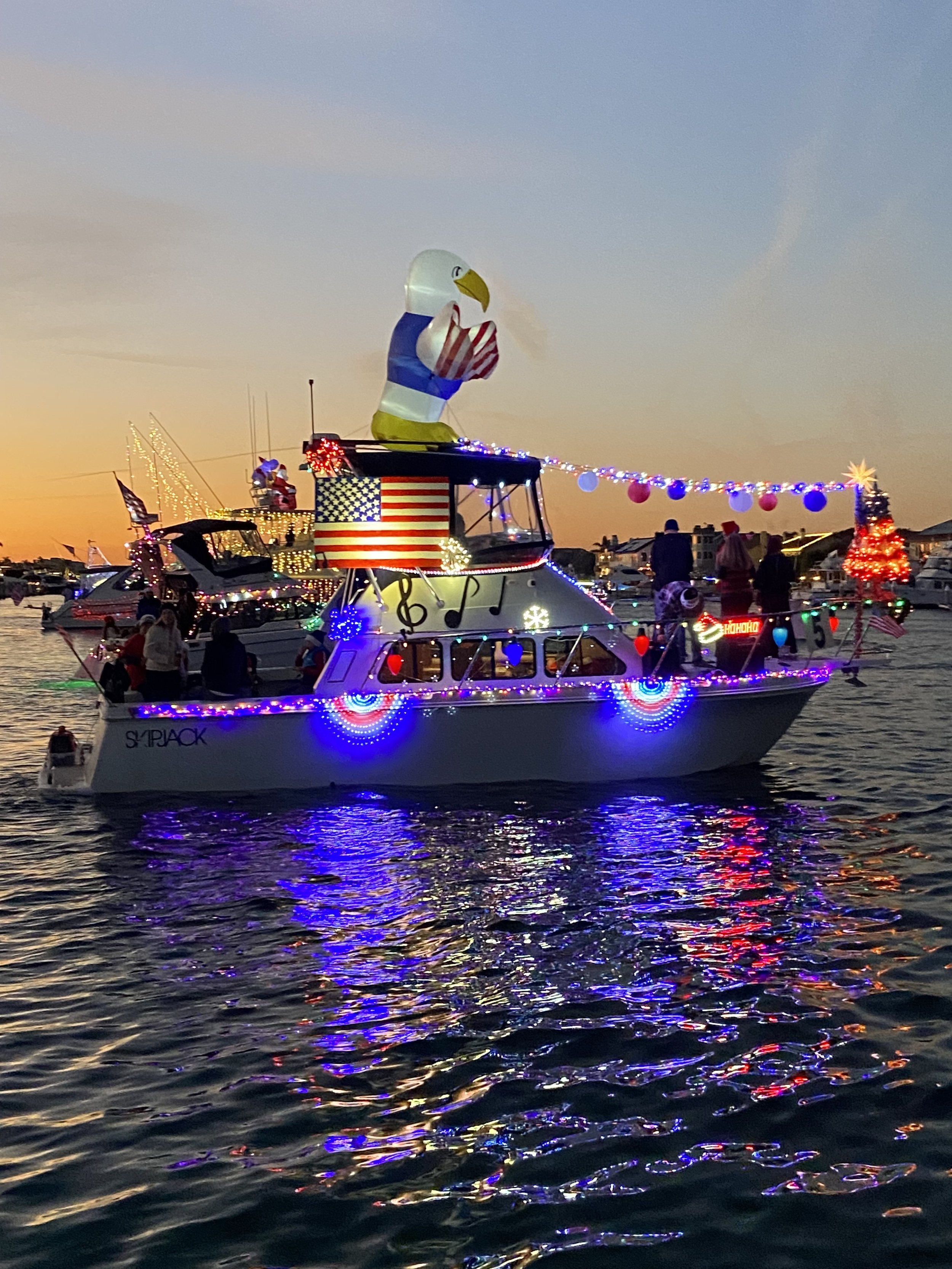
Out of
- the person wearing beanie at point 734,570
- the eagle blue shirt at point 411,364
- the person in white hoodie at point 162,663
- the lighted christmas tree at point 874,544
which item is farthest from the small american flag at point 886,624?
the person in white hoodie at point 162,663

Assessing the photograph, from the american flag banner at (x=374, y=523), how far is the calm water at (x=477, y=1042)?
3333 millimetres

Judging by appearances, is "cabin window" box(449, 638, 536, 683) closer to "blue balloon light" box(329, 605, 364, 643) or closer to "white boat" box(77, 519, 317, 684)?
"blue balloon light" box(329, 605, 364, 643)

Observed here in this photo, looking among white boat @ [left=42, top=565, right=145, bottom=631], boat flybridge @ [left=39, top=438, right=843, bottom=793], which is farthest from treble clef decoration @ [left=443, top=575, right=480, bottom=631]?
white boat @ [left=42, top=565, right=145, bottom=631]

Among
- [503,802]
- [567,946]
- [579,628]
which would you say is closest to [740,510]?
[579,628]

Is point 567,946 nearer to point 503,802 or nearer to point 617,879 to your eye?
point 617,879

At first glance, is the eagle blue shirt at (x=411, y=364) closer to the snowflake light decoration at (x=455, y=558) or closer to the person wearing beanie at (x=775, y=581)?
the snowflake light decoration at (x=455, y=558)

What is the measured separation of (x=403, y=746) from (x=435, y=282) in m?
6.41

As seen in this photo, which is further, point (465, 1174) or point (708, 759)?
point (708, 759)

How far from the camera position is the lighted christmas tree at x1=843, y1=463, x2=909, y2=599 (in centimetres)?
1402

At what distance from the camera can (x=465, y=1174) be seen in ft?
17.4

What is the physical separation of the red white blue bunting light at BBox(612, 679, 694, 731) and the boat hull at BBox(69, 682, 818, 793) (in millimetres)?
72

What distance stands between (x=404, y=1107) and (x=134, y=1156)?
1.44m

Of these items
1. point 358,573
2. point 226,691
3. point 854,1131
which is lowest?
point 854,1131

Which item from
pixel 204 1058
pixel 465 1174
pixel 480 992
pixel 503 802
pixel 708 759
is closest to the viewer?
pixel 465 1174
